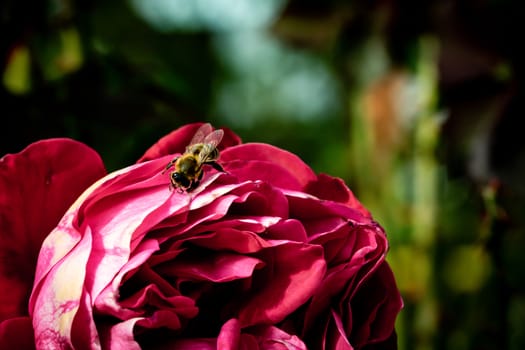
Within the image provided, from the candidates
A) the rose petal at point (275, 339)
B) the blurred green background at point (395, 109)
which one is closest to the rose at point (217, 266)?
the rose petal at point (275, 339)

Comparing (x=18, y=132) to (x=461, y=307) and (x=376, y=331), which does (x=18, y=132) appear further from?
(x=461, y=307)

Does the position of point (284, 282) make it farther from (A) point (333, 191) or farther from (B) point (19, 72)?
(B) point (19, 72)

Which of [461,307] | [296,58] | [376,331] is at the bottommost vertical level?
[461,307]

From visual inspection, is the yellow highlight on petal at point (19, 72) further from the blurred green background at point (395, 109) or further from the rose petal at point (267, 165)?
the rose petal at point (267, 165)

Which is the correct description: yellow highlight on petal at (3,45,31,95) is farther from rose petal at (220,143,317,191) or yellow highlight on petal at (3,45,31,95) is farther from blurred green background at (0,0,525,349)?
rose petal at (220,143,317,191)

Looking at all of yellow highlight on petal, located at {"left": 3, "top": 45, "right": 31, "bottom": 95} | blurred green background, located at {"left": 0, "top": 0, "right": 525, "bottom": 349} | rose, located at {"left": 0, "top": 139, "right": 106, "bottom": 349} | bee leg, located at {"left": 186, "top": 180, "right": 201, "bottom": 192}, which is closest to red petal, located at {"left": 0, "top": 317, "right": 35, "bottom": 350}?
rose, located at {"left": 0, "top": 139, "right": 106, "bottom": 349}

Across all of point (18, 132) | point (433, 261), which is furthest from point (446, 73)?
point (18, 132)
